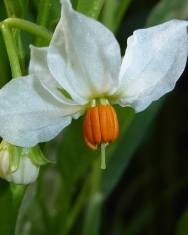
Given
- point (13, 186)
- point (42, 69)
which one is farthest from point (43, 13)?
point (13, 186)

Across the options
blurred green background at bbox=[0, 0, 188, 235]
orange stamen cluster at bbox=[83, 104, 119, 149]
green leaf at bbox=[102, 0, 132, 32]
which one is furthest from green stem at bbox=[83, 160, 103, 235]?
orange stamen cluster at bbox=[83, 104, 119, 149]

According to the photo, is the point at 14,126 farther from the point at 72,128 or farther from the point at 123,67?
the point at 72,128

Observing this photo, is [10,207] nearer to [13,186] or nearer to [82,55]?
[13,186]

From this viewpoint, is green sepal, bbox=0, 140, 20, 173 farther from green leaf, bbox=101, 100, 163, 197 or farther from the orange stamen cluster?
green leaf, bbox=101, 100, 163, 197

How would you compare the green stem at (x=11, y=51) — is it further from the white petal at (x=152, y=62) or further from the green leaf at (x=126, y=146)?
the green leaf at (x=126, y=146)

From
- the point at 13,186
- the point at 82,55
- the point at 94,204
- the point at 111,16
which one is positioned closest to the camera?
the point at 82,55

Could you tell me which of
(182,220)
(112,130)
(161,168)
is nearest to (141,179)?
(161,168)

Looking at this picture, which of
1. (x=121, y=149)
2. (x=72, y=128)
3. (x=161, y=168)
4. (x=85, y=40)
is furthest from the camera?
(x=161, y=168)
